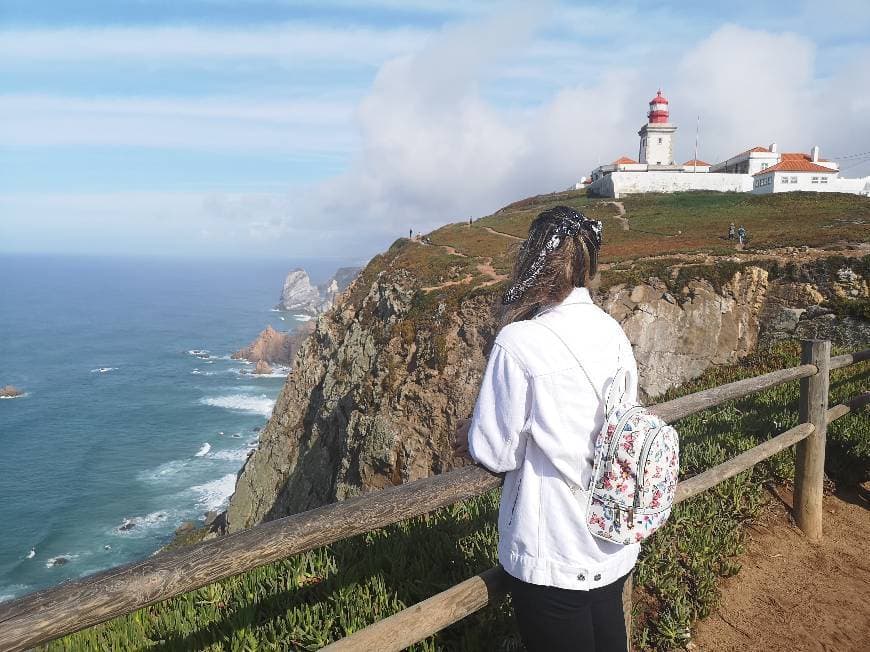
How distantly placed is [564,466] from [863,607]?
417cm

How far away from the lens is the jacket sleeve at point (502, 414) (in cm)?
205

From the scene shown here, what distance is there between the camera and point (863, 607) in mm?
4641

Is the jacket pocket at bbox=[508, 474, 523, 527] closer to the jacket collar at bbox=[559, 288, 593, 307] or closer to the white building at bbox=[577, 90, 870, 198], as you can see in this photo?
the jacket collar at bbox=[559, 288, 593, 307]

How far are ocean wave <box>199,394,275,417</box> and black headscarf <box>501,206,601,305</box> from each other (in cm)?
6128

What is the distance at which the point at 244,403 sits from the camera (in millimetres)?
65375

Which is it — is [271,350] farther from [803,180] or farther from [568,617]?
[568,617]

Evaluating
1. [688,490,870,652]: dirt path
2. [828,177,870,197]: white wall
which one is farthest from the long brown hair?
[828,177,870,197]: white wall

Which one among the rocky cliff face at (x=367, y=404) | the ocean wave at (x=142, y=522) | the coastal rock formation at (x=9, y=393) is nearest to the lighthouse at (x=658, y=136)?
the rocky cliff face at (x=367, y=404)

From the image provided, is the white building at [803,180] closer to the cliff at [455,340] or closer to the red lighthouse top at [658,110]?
the red lighthouse top at [658,110]

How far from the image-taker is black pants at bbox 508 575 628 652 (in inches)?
87.0

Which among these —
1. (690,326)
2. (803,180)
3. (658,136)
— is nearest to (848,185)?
(803,180)

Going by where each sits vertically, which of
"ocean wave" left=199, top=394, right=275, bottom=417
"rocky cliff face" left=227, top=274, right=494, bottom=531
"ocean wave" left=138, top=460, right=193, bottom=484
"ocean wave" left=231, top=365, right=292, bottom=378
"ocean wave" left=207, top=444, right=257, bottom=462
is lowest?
"ocean wave" left=231, top=365, right=292, bottom=378

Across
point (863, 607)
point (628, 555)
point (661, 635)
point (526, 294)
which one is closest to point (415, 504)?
point (628, 555)

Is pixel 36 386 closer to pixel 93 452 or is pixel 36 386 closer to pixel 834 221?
pixel 93 452
